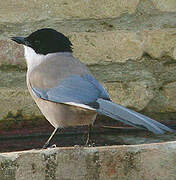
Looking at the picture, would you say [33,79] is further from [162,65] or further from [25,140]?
[162,65]

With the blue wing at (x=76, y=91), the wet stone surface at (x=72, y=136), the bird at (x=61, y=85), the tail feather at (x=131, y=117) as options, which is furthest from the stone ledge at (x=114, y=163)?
the wet stone surface at (x=72, y=136)

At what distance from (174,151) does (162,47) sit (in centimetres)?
104

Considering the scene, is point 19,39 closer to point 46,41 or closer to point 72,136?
point 46,41

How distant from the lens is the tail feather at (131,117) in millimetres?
1884

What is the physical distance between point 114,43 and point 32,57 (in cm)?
42

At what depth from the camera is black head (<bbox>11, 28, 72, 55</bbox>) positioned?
2.50m

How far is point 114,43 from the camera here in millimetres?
2736

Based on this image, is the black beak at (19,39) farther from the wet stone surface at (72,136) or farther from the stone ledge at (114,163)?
the stone ledge at (114,163)

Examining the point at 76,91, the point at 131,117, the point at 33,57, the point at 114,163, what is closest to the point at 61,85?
the point at 76,91

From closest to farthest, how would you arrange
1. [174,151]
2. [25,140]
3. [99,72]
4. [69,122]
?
1. [174,151]
2. [69,122]
3. [25,140]
4. [99,72]

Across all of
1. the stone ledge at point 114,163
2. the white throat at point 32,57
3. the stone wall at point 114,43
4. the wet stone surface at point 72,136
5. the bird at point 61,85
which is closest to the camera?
the stone ledge at point 114,163

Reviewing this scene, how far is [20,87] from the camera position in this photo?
2.65m

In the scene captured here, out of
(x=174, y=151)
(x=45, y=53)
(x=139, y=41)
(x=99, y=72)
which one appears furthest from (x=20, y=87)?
(x=174, y=151)

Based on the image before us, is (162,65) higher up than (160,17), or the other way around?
(160,17)
